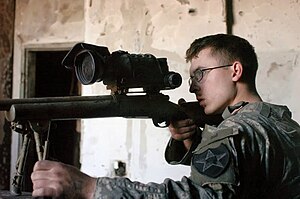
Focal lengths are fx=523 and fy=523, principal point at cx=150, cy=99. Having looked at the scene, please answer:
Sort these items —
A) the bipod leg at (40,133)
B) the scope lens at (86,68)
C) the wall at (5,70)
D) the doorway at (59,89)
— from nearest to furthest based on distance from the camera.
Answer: the bipod leg at (40,133) → the scope lens at (86,68) → the wall at (5,70) → the doorway at (59,89)

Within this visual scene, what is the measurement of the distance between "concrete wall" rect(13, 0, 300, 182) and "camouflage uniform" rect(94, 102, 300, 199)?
1.00 metres

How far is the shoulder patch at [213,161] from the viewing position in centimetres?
111

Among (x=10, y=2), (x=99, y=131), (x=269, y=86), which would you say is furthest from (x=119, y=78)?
(x=10, y=2)

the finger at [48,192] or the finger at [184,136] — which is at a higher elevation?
the finger at [184,136]

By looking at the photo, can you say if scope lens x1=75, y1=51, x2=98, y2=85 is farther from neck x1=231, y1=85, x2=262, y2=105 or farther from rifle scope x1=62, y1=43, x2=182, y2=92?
neck x1=231, y1=85, x2=262, y2=105

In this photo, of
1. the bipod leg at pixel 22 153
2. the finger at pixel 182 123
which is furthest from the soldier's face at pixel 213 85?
the bipod leg at pixel 22 153

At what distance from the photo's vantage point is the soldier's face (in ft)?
5.00

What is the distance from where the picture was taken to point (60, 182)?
1075 mm

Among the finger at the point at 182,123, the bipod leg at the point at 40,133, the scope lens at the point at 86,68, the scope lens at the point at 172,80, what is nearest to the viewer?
the bipod leg at the point at 40,133

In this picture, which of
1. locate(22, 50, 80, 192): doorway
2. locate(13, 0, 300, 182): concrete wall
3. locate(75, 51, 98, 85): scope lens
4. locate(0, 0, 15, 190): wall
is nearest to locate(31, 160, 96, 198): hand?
locate(75, 51, 98, 85): scope lens

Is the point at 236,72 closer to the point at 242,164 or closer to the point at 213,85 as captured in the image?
the point at 213,85

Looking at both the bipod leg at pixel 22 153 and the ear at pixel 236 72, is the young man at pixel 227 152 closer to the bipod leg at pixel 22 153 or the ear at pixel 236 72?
the ear at pixel 236 72

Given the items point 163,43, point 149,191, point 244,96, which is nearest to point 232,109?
point 244,96

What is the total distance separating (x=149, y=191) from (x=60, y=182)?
185mm
